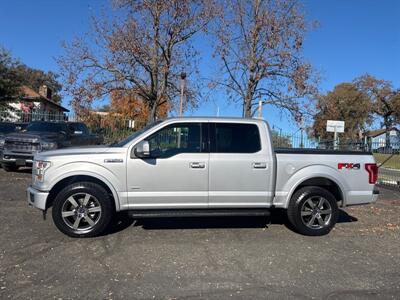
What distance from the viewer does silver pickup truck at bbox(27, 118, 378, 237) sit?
7.04 meters

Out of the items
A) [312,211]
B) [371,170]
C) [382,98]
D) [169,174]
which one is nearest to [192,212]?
[169,174]

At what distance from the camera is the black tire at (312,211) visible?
7.63m

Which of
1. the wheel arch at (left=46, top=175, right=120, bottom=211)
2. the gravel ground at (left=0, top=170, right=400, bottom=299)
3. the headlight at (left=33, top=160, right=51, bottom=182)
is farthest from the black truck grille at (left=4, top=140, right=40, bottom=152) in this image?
the wheel arch at (left=46, top=175, right=120, bottom=211)

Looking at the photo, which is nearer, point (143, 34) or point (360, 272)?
point (360, 272)

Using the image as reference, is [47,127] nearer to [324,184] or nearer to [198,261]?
[324,184]

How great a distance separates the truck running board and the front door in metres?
0.08

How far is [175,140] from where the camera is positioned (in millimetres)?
7516

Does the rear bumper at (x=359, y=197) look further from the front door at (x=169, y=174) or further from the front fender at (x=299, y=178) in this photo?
the front door at (x=169, y=174)

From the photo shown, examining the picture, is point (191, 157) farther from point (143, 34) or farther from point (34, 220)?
point (143, 34)

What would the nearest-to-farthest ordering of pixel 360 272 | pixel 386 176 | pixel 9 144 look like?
1. pixel 360 272
2. pixel 9 144
3. pixel 386 176

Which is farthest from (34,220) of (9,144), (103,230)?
(9,144)

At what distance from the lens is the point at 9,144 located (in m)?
14.9

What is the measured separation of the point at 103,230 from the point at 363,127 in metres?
71.9

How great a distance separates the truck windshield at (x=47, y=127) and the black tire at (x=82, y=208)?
381 inches
